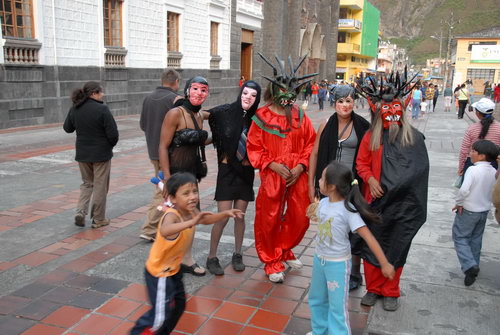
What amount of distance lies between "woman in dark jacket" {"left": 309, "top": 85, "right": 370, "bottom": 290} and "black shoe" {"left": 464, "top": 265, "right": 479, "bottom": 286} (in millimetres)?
961

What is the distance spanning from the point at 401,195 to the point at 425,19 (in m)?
174

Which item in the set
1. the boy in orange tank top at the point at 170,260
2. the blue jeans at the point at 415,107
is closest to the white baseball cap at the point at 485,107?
the boy in orange tank top at the point at 170,260

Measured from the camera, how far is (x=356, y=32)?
62.0 meters

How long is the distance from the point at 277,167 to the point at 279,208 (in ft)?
1.24

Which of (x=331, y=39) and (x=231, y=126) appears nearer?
(x=231, y=126)

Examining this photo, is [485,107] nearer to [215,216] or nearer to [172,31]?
[215,216]

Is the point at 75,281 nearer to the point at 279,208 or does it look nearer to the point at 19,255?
the point at 19,255

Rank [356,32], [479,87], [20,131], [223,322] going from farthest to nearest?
[356,32] < [479,87] < [20,131] < [223,322]

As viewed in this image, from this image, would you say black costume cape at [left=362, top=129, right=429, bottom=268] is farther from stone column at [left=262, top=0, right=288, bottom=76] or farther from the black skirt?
stone column at [left=262, top=0, right=288, bottom=76]

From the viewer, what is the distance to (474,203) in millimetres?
4168

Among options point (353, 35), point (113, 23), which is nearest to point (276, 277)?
point (113, 23)

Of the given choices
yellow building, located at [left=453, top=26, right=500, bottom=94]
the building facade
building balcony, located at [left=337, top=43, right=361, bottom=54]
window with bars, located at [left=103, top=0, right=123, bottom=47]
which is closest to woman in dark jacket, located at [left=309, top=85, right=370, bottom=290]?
→ the building facade

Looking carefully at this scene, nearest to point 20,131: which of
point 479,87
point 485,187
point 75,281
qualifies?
point 75,281

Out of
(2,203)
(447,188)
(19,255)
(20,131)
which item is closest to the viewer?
(19,255)
